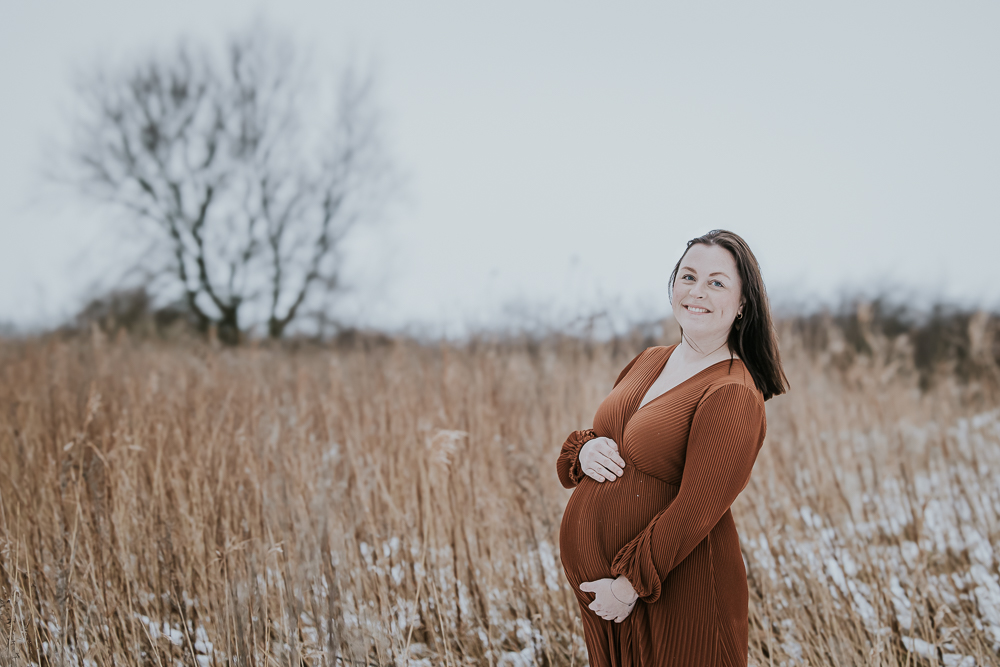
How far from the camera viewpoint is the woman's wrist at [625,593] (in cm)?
121

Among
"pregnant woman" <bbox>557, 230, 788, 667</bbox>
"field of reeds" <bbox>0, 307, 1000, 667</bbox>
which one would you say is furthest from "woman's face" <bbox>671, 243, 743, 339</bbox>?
"field of reeds" <bbox>0, 307, 1000, 667</bbox>

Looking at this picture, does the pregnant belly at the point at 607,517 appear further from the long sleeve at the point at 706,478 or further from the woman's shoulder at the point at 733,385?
the woman's shoulder at the point at 733,385

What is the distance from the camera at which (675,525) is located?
112 centimetres

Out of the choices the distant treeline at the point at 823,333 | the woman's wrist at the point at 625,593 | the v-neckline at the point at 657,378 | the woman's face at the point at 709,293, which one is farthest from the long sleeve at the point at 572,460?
the distant treeline at the point at 823,333

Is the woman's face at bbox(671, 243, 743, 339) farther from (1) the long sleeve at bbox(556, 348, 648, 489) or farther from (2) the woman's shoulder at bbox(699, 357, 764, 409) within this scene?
(1) the long sleeve at bbox(556, 348, 648, 489)

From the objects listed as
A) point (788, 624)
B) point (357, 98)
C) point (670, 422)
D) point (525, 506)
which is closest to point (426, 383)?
point (525, 506)

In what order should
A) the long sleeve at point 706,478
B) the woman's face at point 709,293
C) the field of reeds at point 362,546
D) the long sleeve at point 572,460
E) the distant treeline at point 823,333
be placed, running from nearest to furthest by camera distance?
the long sleeve at point 706,478 < the woman's face at point 709,293 < the long sleeve at point 572,460 < the field of reeds at point 362,546 < the distant treeline at point 823,333

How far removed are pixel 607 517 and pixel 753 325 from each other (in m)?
0.55

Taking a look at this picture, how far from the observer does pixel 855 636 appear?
212 centimetres

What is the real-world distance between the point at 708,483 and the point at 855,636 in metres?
1.59

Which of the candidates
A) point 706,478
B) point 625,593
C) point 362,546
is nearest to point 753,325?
point 706,478

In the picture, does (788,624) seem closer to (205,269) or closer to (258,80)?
(205,269)

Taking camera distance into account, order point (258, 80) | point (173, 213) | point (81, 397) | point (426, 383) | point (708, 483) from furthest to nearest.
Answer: point (258, 80)
point (173, 213)
point (426, 383)
point (81, 397)
point (708, 483)

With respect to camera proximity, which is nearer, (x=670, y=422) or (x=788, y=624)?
(x=670, y=422)
